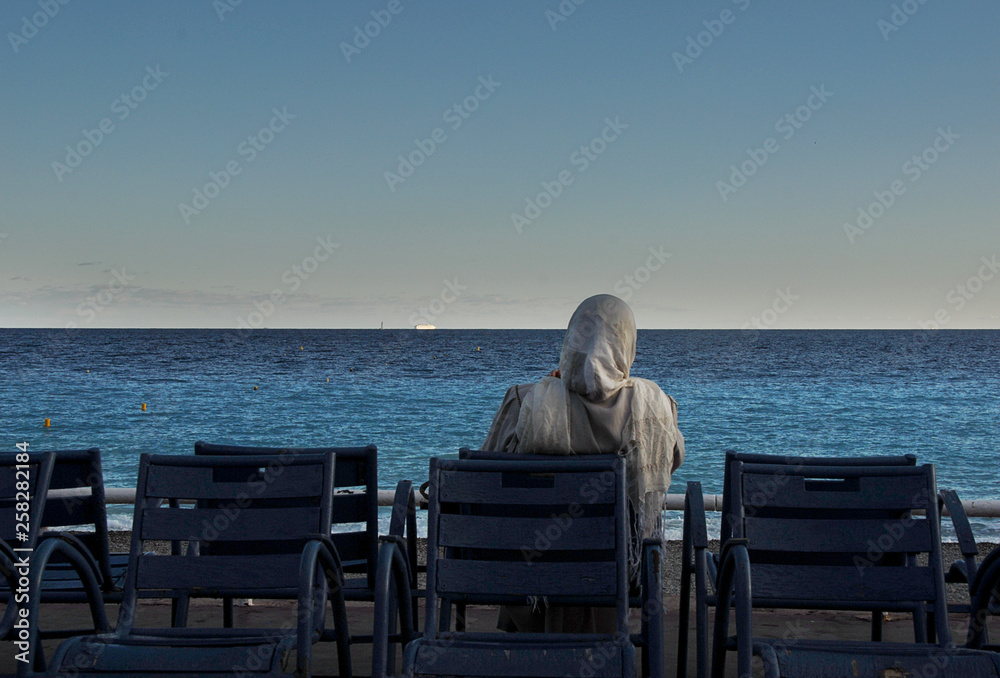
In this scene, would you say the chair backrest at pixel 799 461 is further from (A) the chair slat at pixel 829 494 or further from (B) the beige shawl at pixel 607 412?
(B) the beige shawl at pixel 607 412

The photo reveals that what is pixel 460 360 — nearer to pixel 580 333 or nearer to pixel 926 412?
pixel 926 412

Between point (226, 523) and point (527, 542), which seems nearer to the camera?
point (527, 542)

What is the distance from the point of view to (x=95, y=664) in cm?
225

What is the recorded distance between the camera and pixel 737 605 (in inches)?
84.7

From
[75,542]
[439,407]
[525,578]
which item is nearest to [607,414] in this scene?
[525,578]

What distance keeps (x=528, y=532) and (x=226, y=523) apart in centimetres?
99

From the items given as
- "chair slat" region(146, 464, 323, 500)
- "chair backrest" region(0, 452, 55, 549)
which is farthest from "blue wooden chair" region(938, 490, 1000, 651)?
"chair backrest" region(0, 452, 55, 549)

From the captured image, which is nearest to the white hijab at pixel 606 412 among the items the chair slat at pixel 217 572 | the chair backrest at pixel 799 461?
the chair backrest at pixel 799 461

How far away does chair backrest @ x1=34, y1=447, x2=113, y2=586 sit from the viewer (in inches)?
118

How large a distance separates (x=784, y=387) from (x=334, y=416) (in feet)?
72.6

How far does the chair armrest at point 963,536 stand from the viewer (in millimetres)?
2633

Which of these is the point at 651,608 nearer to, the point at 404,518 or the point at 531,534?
the point at 531,534

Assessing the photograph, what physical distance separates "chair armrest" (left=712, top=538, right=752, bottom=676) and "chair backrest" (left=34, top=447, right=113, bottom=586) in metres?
2.11

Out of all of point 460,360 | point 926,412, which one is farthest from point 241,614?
point 460,360
